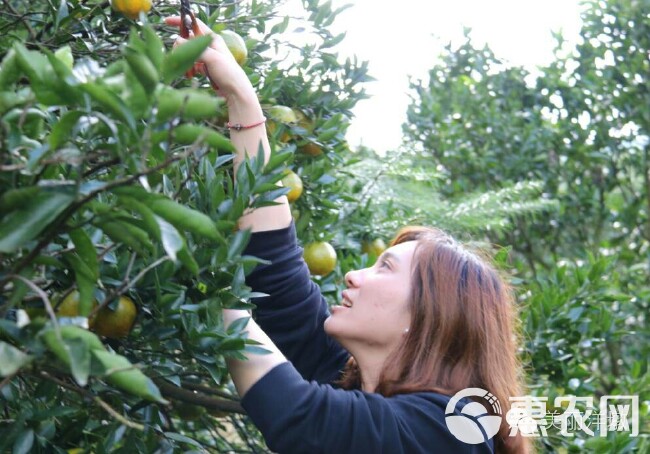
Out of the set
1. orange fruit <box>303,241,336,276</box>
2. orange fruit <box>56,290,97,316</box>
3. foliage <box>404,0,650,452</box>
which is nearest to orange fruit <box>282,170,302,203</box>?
orange fruit <box>303,241,336,276</box>

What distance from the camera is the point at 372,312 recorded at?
1.84 m

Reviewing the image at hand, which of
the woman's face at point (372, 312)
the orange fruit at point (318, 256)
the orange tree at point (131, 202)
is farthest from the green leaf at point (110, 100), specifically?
the orange fruit at point (318, 256)

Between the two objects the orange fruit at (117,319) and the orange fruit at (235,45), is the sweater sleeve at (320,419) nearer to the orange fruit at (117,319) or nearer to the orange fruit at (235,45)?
the orange fruit at (117,319)

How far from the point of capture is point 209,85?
1.90 metres

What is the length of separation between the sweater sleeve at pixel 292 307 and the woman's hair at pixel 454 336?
0.08 m

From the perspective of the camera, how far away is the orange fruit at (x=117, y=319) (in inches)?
55.9

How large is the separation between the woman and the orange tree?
11 cm

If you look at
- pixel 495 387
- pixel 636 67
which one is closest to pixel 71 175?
pixel 495 387

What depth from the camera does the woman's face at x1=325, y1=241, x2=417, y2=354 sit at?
1.83 meters

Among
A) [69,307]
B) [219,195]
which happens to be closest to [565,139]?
[219,195]

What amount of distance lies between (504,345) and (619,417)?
883 mm

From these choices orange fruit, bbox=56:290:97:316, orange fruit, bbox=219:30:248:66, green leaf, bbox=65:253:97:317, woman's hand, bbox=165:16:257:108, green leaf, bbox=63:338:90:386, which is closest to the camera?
green leaf, bbox=63:338:90:386

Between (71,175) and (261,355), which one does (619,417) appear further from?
(71,175)

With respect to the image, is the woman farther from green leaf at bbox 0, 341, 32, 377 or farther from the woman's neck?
green leaf at bbox 0, 341, 32, 377
